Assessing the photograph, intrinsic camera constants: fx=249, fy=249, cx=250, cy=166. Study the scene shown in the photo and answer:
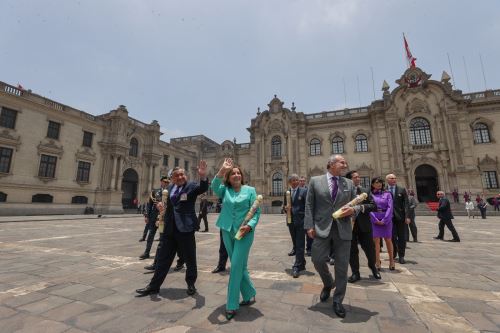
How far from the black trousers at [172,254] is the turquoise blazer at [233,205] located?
2.30ft

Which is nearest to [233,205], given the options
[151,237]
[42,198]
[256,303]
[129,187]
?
[256,303]

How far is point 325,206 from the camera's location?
320 centimetres

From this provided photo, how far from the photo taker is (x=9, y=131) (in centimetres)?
2042

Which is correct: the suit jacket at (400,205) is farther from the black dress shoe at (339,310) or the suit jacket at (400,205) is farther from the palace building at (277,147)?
the palace building at (277,147)

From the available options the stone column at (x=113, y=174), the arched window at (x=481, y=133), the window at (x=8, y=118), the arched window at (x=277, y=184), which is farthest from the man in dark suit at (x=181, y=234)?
the arched window at (x=481, y=133)

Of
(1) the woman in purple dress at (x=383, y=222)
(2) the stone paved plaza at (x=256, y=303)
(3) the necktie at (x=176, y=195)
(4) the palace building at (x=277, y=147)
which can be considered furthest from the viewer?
(4) the palace building at (x=277, y=147)

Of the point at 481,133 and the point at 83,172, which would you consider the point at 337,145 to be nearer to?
the point at 481,133

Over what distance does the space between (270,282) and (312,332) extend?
5.41 feet

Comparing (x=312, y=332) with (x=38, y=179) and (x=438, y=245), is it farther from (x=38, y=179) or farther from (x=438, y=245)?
(x=38, y=179)

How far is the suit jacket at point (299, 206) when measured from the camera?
5.12 m

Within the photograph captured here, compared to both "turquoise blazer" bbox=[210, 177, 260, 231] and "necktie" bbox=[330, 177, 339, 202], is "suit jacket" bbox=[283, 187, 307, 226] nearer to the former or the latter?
"necktie" bbox=[330, 177, 339, 202]

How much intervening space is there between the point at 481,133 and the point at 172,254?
3417 centimetres

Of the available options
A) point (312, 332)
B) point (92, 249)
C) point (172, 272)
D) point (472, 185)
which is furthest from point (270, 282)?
point (472, 185)

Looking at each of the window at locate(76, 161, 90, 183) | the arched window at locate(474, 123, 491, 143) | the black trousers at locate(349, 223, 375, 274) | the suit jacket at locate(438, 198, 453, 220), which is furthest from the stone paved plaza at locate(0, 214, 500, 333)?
the arched window at locate(474, 123, 491, 143)
